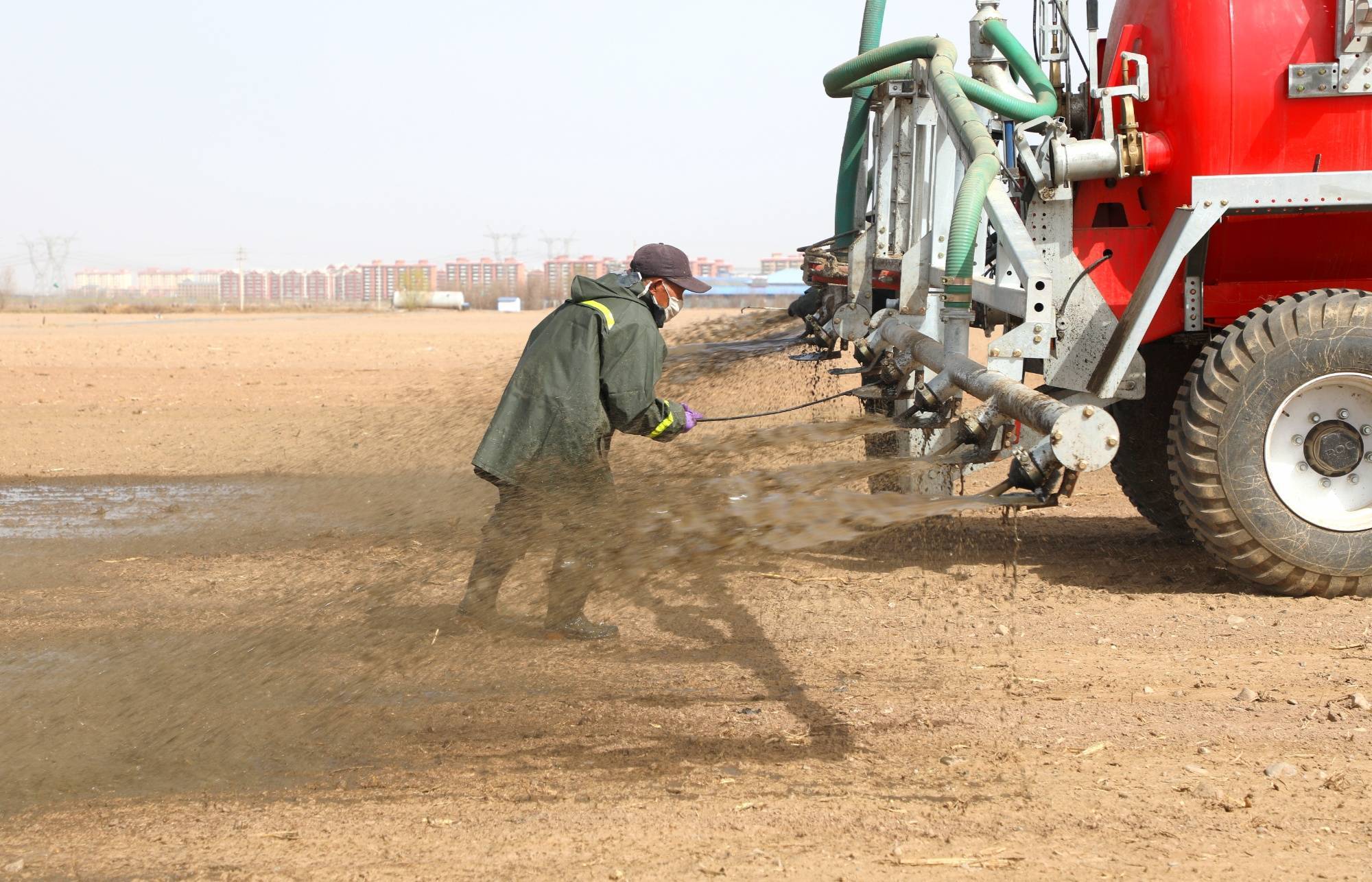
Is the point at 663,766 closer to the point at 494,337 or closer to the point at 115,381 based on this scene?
the point at 115,381

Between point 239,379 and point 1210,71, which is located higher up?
point 1210,71

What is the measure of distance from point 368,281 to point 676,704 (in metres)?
148

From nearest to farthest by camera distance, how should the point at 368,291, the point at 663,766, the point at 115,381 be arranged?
the point at 663,766, the point at 115,381, the point at 368,291

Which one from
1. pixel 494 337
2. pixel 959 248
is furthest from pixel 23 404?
pixel 494 337

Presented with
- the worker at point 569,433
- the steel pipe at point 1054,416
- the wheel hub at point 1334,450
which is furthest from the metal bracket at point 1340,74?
the worker at point 569,433

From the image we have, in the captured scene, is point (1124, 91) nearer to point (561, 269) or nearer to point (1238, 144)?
point (1238, 144)

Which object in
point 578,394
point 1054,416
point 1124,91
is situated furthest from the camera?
point 1124,91

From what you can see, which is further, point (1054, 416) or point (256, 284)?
point (256, 284)

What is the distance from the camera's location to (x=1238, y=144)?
5.68 metres

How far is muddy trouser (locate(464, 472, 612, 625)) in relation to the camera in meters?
5.25

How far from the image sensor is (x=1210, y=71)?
5.67 meters

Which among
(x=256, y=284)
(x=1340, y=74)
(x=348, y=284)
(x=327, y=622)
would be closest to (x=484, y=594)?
(x=327, y=622)

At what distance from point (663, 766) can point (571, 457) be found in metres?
1.70

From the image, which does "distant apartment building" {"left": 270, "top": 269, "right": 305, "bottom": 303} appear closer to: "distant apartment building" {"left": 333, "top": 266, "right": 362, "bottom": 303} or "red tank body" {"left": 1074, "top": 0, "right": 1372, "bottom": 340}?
"distant apartment building" {"left": 333, "top": 266, "right": 362, "bottom": 303}
